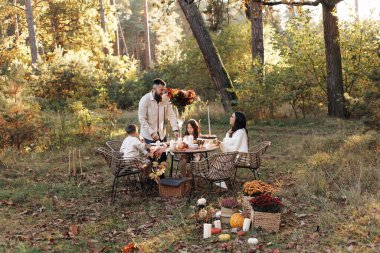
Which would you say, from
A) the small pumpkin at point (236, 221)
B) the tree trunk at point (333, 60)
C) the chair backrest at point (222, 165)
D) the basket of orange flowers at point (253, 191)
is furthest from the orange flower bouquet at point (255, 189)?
the tree trunk at point (333, 60)

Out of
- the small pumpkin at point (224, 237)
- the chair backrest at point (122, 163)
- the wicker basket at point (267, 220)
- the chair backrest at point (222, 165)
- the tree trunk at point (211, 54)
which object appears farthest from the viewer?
the tree trunk at point (211, 54)

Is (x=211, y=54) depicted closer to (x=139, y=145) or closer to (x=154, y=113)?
(x=154, y=113)

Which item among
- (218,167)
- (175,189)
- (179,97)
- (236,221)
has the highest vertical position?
(179,97)

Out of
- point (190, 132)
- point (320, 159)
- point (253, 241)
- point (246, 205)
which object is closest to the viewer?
point (253, 241)

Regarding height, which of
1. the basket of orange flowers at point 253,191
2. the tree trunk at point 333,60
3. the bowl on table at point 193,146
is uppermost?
the tree trunk at point 333,60

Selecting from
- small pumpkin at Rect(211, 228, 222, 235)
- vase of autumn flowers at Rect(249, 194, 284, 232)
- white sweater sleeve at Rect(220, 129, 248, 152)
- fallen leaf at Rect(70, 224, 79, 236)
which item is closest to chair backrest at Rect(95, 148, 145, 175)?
fallen leaf at Rect(70, 224, 79, 236)

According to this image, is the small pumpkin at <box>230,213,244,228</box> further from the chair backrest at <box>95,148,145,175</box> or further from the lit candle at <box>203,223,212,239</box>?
the chair backrest at <box>95,148,145,175</box>

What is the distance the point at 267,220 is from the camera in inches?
235

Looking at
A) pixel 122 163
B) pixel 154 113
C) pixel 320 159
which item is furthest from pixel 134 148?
pixel 320 159

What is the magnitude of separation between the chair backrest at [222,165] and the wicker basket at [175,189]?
65cm

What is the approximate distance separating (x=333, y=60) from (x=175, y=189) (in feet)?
29.3

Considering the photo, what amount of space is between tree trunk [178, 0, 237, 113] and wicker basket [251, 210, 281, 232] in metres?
10.1

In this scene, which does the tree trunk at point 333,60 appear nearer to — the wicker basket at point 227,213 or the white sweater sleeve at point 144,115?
the white sweater sleeve at point 144,115

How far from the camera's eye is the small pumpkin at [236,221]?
243 inches
